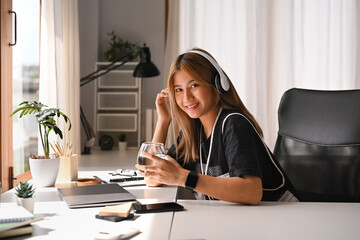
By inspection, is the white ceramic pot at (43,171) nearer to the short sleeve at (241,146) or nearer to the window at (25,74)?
the short sleeve at (241,146)

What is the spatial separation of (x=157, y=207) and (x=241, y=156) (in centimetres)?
31

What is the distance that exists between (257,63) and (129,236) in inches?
128

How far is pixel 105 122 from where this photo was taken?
16.5ft

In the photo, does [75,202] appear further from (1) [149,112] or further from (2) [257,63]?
(1) [149,112]

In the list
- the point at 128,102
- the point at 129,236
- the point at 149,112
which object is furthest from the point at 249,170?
the point at 128,102

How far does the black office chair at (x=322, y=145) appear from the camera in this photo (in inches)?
67.4

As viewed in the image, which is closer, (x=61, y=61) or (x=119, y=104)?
(x=61, y=61)

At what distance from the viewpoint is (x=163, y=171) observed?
46.3 inches

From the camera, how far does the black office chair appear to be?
1712 mm

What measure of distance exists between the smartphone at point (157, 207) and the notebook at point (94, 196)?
8 cm

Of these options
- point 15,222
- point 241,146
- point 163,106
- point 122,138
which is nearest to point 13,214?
point 15,222

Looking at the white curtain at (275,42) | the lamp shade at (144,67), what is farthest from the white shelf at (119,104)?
the white curtain at (275,42)

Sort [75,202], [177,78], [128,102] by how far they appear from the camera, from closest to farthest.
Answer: [75,202], [177,78], [128,102]

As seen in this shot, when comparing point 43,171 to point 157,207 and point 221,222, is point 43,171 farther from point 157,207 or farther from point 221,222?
point 221,222
